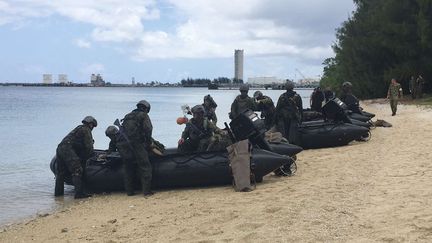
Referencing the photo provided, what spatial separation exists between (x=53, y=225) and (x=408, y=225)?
5.57 meters

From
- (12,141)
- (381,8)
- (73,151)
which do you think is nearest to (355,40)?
(381,8)

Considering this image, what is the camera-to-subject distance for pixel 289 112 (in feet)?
43.1

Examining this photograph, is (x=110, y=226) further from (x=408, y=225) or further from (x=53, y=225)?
(x=408, y=225)

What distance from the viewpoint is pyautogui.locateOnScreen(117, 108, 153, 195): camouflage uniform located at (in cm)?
966

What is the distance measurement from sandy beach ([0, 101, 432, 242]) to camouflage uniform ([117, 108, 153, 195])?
500 mm

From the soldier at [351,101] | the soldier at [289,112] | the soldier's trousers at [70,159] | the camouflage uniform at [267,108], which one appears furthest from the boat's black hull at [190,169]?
the soldier at [351,101]

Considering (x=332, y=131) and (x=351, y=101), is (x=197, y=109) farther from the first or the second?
(x=351, y=101)

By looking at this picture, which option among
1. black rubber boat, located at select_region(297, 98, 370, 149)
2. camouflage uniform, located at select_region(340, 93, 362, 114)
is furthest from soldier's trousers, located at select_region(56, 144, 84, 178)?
camouflage uniform, located at select_region(340, 93, 362, 114)

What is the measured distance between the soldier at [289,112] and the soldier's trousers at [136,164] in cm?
450

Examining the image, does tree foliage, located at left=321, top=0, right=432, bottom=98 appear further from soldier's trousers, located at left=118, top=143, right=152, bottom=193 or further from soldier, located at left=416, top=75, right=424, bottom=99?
soldier's trousers, located at left=118, top=143, right=152, bottom=193

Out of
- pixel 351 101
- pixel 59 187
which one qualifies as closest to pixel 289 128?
pixel 351 101

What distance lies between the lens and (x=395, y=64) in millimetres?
38219

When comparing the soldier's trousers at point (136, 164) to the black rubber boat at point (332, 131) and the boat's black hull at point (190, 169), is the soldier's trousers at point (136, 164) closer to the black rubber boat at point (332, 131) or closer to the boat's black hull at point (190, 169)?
the boat's black hull at point (190, 169)

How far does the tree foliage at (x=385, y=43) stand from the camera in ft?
114
